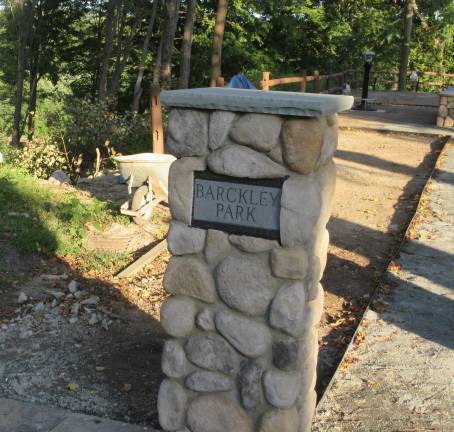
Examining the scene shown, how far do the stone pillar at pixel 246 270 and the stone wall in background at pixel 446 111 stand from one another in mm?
14138

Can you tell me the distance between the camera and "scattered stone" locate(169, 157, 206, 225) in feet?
10.5

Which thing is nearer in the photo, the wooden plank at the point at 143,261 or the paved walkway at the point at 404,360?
the paved walkway at the point at 404,360

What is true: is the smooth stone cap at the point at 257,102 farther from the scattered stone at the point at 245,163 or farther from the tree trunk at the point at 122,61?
the tree trunk at the point at 122,61

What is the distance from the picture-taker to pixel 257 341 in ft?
10.5

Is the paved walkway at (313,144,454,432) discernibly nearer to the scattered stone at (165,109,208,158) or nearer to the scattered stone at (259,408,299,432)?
the scattered stone at (259,408,299,432)

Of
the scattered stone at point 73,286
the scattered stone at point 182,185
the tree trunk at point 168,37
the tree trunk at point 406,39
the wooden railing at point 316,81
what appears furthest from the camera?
the tree trunk at point 406,39

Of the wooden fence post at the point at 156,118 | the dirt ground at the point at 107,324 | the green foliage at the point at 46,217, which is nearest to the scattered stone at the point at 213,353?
the dirt ground at the point at 107,324

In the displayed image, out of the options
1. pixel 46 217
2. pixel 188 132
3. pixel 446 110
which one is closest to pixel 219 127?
pixel 188 132

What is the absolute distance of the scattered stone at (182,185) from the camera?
320cm

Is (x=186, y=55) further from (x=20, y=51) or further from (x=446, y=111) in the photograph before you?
(x=20, y=51)

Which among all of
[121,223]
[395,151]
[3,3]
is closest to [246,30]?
[3,3]

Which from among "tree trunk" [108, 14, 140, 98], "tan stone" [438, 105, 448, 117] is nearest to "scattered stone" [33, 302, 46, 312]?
"tan stone" [438, 105, 448, 117]

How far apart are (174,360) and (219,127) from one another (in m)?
1.23

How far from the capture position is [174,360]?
340 cm
